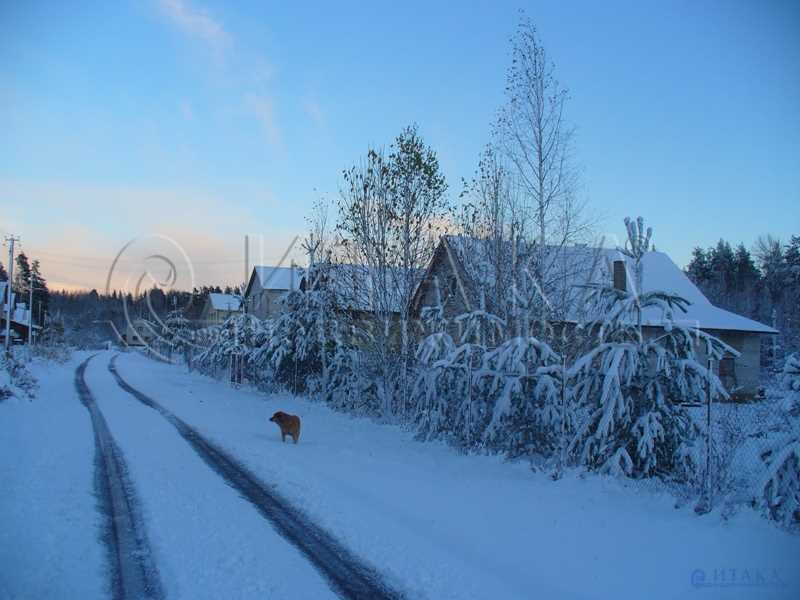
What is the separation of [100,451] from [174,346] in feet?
221

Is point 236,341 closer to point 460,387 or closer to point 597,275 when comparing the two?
point 597,275

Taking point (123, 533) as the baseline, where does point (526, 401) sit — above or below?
above

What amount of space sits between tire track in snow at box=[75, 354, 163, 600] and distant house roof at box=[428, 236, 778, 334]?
294 inches

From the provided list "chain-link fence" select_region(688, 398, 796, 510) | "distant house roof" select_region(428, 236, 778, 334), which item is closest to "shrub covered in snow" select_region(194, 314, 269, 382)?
"distant house roof" select_region(428, 236, 778, 334)

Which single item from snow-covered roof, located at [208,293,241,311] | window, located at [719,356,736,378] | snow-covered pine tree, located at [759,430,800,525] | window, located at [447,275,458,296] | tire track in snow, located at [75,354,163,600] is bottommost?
tire track in snow, located at [75,354,163,600]

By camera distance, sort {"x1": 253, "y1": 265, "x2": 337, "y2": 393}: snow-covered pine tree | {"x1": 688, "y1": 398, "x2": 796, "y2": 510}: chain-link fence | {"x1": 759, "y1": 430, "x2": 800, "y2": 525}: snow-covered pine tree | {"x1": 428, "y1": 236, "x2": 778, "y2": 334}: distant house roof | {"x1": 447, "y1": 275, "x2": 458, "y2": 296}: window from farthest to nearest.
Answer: {"x1": 253, "y1": 265, "x2": 337, "y2": 393}: snow-covered pine tree, {"x1": 447, "y1": 275, "x2": 458, "y2": 296}: window, {"x1": 428, "y1": 236, "x2": 778, "y2": 334}: distant house roof, {"x1": 688, "y1": 398, "x2": 796, "y2": 510}: chain-link fence, {"x1": 759, "y1": 430, "x2": 800, "y2": 525}: snow-covered pine tree

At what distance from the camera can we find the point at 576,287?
495 inches

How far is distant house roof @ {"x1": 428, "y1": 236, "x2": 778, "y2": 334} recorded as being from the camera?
51.1ft

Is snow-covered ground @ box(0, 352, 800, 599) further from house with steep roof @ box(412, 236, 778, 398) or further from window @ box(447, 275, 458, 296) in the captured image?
window @ box(447, 275, 458, 296)

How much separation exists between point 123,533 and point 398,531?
3.02 meters

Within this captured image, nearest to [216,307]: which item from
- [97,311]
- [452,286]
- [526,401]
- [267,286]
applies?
[267,286]

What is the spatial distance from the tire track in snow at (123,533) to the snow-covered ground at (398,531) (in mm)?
128

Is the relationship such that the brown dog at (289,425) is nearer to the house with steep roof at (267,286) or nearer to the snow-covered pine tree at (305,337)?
the snow-covered pine tree at (305,337)

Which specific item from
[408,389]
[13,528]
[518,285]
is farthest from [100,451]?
[518,285]
